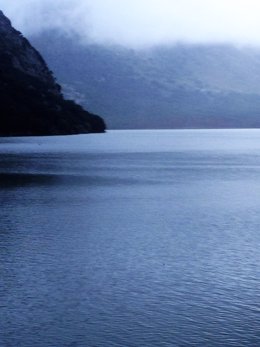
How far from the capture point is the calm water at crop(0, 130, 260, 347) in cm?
2777

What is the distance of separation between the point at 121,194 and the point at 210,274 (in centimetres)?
4354

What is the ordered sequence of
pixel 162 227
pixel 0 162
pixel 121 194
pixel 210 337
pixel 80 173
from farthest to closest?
pixel 0 162
pixel 80 173
pixel 121 194
pixel 162 227
pixel 210 337

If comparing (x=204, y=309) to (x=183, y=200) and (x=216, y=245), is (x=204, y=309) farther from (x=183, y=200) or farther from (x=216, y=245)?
(x=183, y=200)

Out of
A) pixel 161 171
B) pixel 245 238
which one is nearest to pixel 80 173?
pixel 161 171

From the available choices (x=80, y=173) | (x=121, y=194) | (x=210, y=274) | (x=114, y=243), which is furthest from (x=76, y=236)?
(x=80, y=173)

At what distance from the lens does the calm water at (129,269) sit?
91.1 feet

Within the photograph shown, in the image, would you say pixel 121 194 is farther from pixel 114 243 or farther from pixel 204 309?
pixel 204 309

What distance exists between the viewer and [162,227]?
176 feet

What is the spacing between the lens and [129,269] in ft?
125

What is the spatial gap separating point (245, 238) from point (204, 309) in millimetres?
18311

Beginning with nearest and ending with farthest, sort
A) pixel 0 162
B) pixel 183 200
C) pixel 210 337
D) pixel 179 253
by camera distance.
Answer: pixel 210 337 < pixel 179 253 < pixel 183 200 < pixel 0 162

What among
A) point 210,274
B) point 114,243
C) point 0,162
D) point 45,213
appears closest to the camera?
point 210,274

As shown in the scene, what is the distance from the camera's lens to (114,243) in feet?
152

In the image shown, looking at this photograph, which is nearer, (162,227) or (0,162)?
(162,227)
